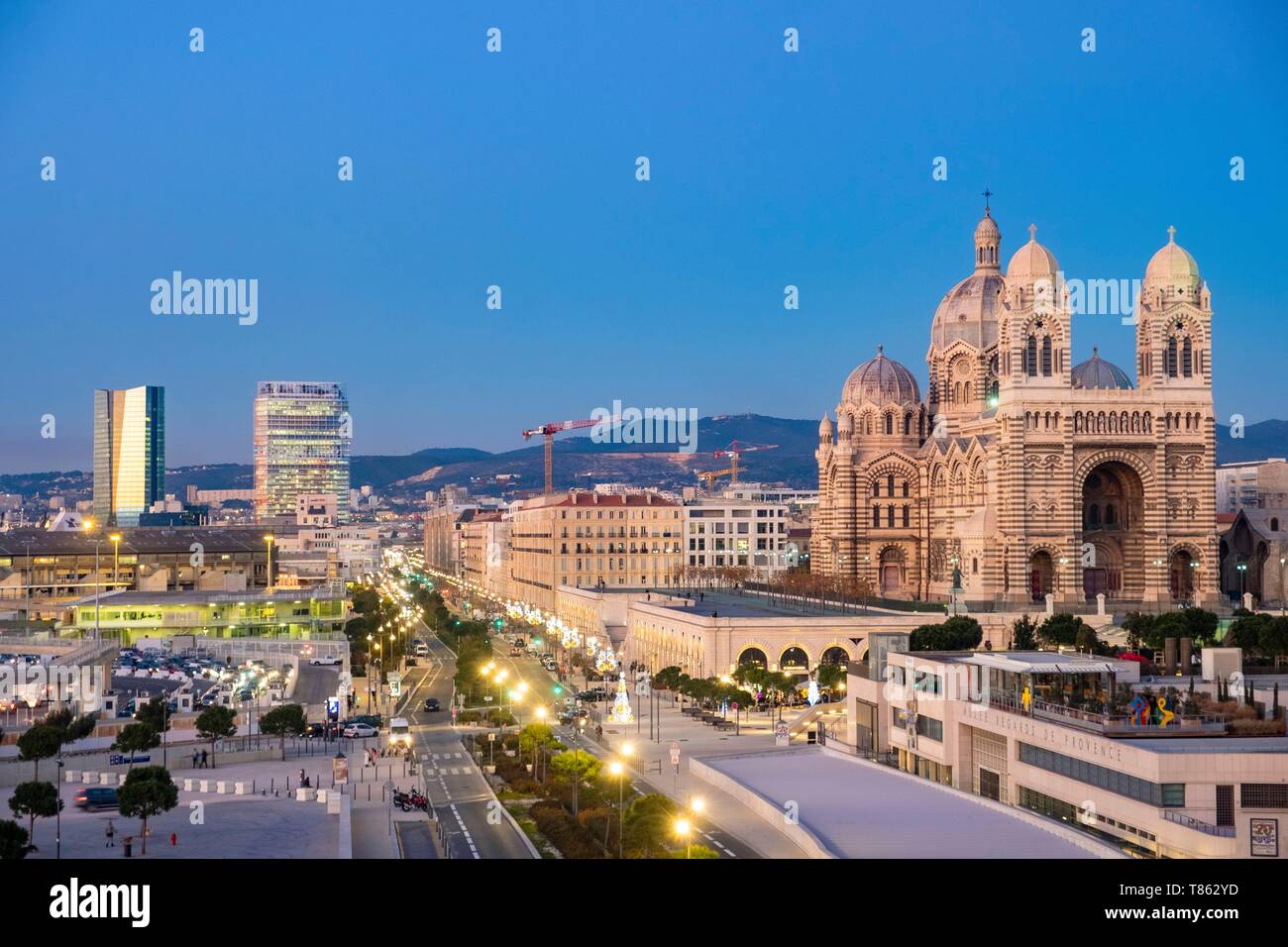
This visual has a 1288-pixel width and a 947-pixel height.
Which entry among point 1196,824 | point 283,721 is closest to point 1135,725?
point 1196,824

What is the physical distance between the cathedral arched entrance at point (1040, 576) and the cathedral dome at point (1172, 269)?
59.8 feet

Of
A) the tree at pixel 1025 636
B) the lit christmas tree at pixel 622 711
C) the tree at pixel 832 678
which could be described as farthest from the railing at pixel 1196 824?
the lit christmas tree at pixel 622 711

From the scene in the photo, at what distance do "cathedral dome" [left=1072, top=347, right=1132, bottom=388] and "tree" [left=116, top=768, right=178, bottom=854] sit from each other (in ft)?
259

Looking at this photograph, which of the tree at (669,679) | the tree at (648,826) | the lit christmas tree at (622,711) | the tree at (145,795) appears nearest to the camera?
the tree at (648,826)

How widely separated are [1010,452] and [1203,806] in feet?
196

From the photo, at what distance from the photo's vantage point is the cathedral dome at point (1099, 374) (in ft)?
359

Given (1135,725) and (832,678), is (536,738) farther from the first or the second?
(1135,725)

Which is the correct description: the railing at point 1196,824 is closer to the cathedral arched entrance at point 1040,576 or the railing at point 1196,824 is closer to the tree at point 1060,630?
the tree at point 1060,630

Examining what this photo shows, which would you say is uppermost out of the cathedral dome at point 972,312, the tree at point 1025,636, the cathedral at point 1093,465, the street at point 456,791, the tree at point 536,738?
the cathedral dome at point 972,312

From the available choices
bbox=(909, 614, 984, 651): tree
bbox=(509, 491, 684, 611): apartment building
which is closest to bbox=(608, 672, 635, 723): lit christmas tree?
bbox=(909, 614, 984, 651): tree

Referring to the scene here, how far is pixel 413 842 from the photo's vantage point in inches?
1822
